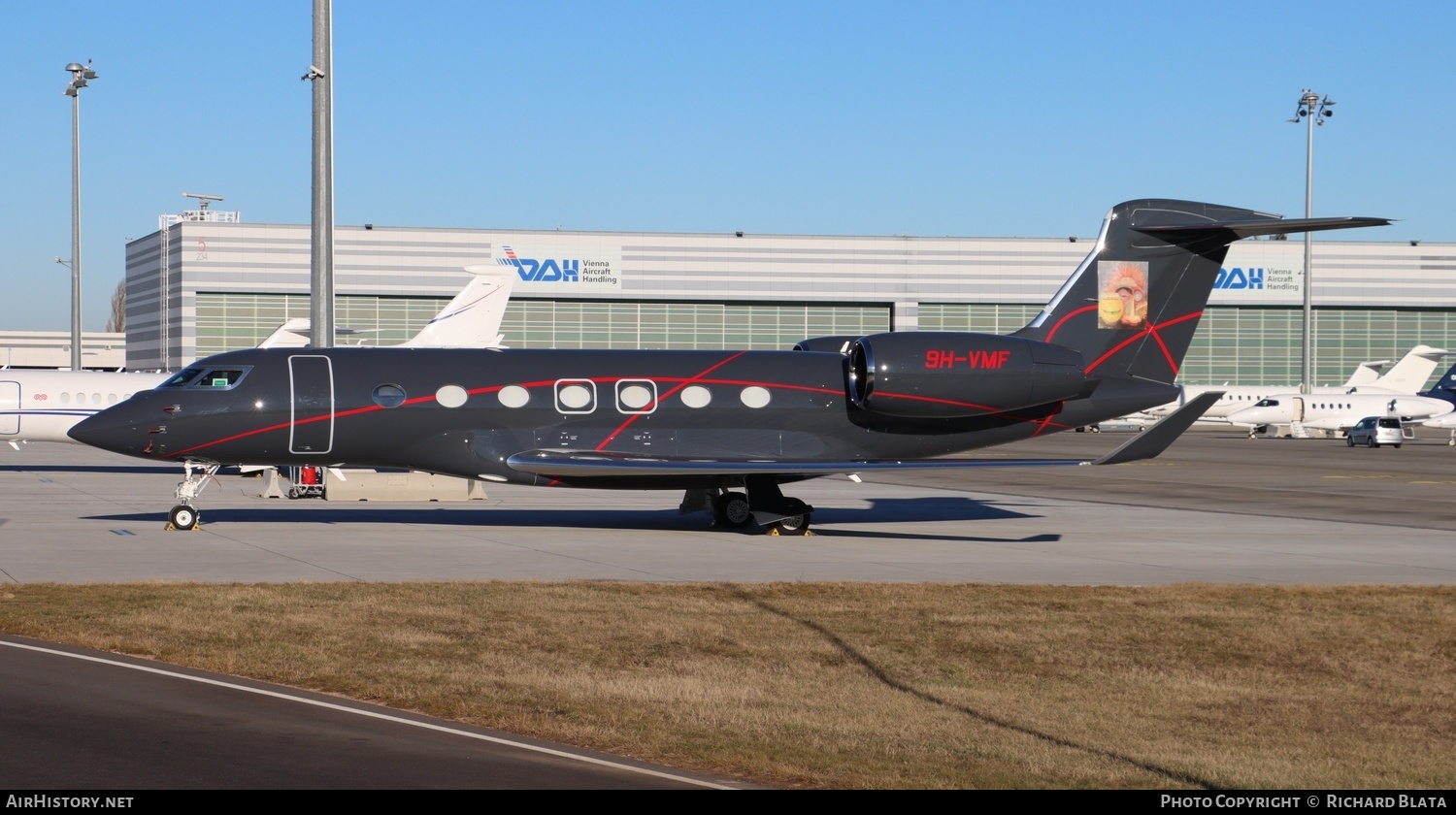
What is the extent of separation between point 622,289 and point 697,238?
5.93 metres

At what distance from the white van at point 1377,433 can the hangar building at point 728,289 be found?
2827cm

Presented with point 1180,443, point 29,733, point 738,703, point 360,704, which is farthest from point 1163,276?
point 1180,443

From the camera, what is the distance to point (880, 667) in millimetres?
12328

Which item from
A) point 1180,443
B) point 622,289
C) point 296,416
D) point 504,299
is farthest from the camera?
point 622,289

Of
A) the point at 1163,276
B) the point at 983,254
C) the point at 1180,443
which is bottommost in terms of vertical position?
the point at 1180,443

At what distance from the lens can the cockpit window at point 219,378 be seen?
918 inches

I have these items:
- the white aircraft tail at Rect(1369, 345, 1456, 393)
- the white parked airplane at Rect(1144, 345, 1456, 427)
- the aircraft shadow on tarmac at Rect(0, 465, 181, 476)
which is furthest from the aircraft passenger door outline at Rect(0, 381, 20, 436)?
the white aircraft tail at Rect(1369, 345, 1456, 393)

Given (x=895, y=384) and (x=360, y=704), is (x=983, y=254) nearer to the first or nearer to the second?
(x=895, y=384)

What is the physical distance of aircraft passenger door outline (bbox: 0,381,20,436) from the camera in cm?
3709

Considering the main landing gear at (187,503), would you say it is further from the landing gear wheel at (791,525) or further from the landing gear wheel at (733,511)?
the landing gear wheel at (791,525)

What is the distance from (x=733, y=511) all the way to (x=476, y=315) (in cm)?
1850

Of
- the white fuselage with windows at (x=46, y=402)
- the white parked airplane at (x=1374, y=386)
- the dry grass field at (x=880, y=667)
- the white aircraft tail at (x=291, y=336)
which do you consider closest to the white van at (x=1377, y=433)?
the white parked airplane at (x=1374, y=386)

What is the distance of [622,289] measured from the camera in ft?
305

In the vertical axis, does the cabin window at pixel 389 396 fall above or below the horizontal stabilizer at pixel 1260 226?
below
